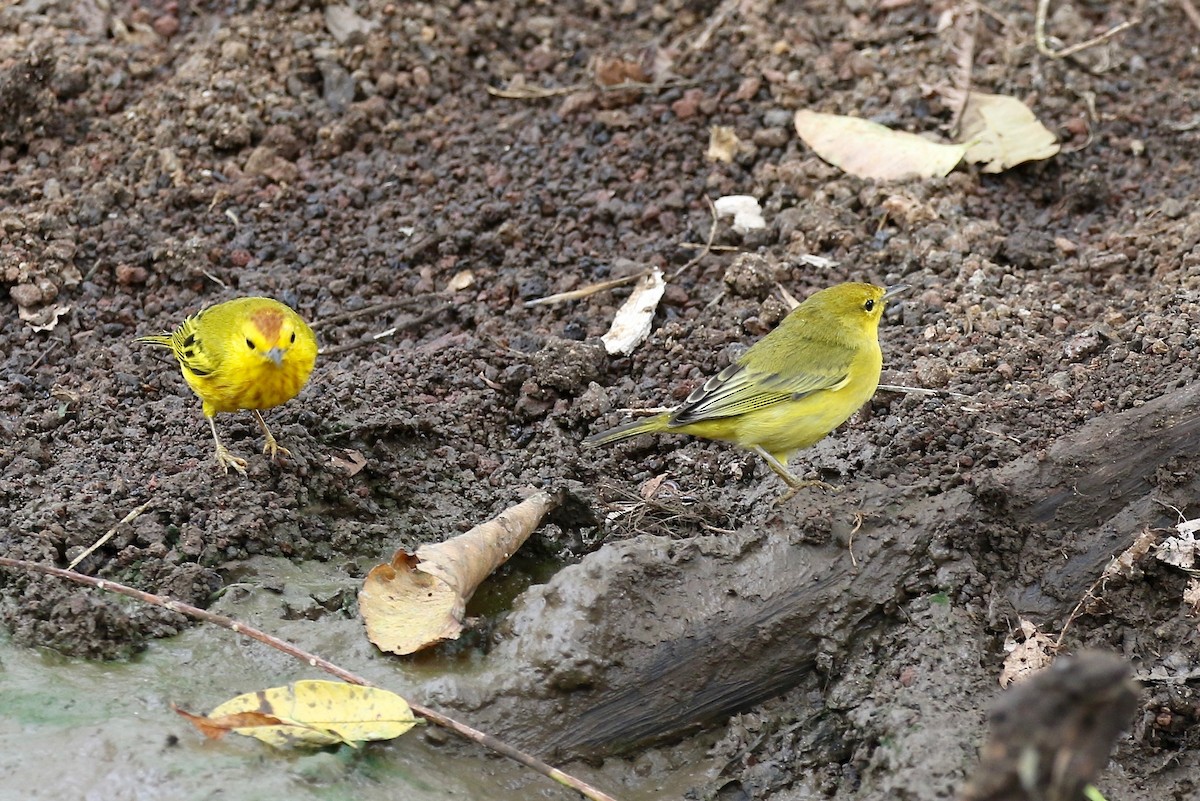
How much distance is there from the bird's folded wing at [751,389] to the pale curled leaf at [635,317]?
817mm

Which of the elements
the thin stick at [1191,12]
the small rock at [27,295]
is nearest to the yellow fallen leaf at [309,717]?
the small rock at [27,295]

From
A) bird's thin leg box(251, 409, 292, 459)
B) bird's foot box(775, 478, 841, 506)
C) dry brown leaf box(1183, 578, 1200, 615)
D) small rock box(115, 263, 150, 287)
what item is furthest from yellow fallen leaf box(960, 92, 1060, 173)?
small rock box(115, 263, 150, 287)

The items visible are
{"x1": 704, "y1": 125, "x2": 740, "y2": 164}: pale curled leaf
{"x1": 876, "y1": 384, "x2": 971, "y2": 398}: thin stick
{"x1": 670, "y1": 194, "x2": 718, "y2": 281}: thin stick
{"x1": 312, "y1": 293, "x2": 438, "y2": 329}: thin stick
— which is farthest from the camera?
{"x1": 704, "y1": 125, "x2": 740, "y2": 164}: pale curled leaf

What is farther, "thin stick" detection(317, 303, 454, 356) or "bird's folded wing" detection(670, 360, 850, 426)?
"thin stick" detection(317, 303, 454, 356)

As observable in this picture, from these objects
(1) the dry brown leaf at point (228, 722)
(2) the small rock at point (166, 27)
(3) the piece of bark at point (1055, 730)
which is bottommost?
(2) the small rock at point (166, 27)

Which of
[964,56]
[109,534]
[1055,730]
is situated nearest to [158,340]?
[109,534]

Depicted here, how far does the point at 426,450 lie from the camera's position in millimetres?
4992

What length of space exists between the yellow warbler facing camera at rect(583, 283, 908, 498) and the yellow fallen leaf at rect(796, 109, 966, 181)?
162cm

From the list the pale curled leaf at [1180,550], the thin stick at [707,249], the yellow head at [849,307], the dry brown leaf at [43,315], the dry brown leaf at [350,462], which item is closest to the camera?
the pale curled leaf at [1180,550]

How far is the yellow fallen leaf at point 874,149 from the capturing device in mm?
6430

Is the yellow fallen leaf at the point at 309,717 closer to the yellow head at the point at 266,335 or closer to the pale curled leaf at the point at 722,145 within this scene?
the yellow head at the point at 266,335

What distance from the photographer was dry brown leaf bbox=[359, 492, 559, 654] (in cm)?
366

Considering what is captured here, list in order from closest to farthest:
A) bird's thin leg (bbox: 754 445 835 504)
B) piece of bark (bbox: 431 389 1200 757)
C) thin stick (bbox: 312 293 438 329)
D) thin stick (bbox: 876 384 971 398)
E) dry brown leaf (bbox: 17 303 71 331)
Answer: piece of bark (bbox: 431 389 1200 757) → bird's thin leg (bbox: 754 445 835 504) → thin stick (bbox: 876 384 971 398) → dry brown leaf (bbox: 17 303 71 331) → thin stick (bbox: 312 293 438 329)

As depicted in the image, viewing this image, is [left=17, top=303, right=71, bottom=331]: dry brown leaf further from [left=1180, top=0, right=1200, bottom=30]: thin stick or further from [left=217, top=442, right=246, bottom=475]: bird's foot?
[left=1180, top=0, right=1200, bottom=30]: thin stick
